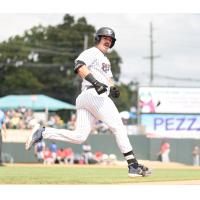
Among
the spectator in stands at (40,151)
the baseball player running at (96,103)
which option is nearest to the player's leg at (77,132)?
the baseball player running at (96,103)

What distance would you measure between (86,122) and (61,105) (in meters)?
25.3

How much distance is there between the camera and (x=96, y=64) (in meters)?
9.24

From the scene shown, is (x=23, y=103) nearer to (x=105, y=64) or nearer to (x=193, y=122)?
(x=193, y=122)

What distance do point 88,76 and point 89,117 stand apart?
2.33 ft

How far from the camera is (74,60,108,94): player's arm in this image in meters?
8.88

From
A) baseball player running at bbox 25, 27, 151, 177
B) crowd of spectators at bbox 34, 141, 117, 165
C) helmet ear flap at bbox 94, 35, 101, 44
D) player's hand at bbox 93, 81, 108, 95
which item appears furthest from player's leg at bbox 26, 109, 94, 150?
crowd of spectators at bbox 34, 141, 117, 165

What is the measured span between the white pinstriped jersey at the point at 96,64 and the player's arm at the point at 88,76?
15 cm

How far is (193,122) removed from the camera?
3512 cm

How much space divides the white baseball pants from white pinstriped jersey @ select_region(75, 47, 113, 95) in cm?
21

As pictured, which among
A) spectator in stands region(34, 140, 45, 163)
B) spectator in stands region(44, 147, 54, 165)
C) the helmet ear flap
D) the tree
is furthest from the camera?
the tree

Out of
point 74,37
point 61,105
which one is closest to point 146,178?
point 61,105

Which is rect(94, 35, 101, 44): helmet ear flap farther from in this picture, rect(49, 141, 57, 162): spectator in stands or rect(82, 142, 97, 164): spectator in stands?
rect(82, 142, 97, 164): spectator in stands

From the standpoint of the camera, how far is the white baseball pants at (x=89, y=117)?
923 centimetres

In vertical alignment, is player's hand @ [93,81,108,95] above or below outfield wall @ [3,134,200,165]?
above
